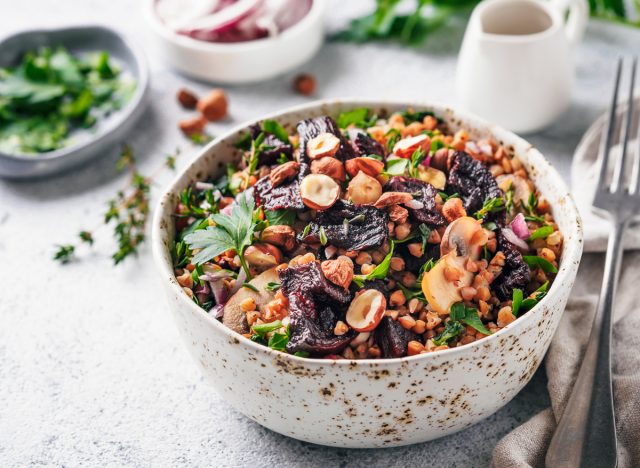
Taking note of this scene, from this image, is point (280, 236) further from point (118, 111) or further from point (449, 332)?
point (118, 111)

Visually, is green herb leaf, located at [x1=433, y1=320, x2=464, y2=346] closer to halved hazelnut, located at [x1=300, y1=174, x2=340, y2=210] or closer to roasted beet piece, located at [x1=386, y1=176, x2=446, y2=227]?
roasted beet piece, located at [x1=386, y1=176, x2=446, y2=227]

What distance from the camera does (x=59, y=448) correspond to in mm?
1950

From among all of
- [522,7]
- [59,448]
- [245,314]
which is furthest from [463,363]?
[522,7]

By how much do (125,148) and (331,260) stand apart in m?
1.45

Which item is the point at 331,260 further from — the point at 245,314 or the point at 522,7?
the point at 522,7

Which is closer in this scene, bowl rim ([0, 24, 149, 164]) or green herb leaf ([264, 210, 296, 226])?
green herb leaf ([264, 210, 296, 226])

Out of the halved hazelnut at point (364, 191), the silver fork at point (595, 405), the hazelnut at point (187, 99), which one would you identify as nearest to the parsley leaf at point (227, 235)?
the halved hazelnut at point (364, 191)

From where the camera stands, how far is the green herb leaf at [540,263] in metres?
1.79

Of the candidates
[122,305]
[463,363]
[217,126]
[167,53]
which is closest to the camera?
[463,363]

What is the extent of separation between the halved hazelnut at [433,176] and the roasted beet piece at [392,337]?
0.43 meters

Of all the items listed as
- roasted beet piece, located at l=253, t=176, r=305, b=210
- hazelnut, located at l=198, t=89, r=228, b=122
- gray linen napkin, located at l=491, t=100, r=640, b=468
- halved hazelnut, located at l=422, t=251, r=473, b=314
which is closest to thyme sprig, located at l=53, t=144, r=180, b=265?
hazelnut, located at l=198, t=89, r=228, b=122

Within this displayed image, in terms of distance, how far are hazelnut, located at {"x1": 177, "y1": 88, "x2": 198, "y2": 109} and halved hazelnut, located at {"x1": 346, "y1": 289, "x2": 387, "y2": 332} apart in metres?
1.68

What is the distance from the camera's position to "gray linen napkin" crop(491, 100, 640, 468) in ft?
5.78

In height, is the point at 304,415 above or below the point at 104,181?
above
